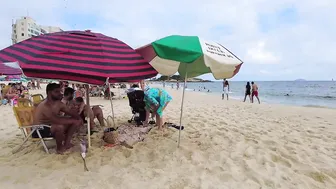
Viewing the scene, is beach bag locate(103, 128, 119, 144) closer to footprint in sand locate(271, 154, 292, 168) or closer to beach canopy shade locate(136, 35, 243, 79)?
beach canopy shade locate(136, 35, 243, 79)

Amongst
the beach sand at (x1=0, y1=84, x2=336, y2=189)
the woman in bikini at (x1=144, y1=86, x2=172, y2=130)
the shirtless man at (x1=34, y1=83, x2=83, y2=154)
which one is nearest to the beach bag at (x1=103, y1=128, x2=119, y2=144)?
the beach sand at (x1=0, y1=84, x2=336, y2=189)

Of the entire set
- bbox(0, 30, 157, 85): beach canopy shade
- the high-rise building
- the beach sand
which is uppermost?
the high-rise building

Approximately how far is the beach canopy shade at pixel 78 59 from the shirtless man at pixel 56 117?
711mm

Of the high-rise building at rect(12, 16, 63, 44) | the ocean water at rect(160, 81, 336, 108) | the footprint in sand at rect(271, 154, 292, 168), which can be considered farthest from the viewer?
the high-rise building at rect(12, 16, 63, 44)

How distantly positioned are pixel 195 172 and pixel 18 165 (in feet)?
8.01

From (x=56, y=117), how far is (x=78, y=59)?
122 centimetres

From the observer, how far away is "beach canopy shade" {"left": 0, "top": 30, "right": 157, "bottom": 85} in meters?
2.54

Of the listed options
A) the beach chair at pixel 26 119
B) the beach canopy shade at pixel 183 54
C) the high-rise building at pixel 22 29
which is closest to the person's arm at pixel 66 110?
the beach chair at pixel 26 119

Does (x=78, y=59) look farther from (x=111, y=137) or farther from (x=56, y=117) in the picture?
(x=111, y=137)

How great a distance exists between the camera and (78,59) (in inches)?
107

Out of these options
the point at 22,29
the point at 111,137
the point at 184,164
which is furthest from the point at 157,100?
the point at 22,29

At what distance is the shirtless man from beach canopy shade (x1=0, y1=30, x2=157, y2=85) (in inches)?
28.0

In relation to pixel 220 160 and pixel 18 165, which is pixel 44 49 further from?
pixel 220 160

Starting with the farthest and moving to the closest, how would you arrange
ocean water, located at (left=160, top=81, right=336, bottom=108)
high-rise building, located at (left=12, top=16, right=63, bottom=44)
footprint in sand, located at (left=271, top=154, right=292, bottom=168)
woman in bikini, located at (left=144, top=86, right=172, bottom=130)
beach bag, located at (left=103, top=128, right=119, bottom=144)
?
1. high-rise building, located at (left=12, top=16, right=63, bottom=44)
2. ocean water, located at (left=160, top=81, right=336, bottom=108)
3. woman in bikini, located at (left=144, top=86, right=172, bottom=130)
4. beach bag, located at (left=103, top=128, right=119, bottom=144)
5. footprint in sand, located at (left=271, top=154, right=292, bottom=168)
